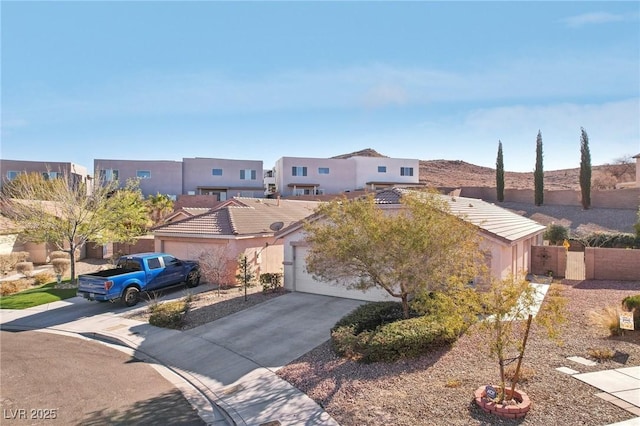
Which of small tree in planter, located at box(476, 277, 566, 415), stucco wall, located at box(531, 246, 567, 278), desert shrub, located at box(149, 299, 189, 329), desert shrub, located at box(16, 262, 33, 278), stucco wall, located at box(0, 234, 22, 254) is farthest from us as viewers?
stucco wall, located at box(0, 234, 22, 254)

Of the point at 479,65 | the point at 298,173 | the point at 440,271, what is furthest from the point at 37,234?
the point at 298,173

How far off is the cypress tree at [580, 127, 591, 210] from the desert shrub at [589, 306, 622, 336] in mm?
37137

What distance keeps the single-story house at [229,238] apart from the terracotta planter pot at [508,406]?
1358 centimetres

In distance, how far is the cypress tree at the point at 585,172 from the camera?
42.7m

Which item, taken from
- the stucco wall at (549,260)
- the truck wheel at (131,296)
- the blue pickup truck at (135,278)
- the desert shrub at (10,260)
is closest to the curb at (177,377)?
the blue pickup truck at (135,278)

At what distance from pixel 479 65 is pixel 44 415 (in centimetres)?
1651

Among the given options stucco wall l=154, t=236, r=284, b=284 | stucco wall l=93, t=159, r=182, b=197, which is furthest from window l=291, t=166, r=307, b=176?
stucco wall l=154, t=236, r=284, b=284

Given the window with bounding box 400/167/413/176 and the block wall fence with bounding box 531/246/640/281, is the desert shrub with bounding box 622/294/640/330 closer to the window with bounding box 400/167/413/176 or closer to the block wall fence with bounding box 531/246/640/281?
the block wall fence with bounding box 531/246/640/281

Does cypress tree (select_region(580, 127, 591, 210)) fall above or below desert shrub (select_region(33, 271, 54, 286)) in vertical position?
above

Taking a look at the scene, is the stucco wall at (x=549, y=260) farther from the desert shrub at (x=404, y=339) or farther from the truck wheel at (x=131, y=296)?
the truck wheel at (x=131, y=296)

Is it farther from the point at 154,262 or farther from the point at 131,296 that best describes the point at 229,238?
the point at 131,296

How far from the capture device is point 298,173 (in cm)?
5622

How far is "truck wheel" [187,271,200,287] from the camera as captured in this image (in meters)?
19.5

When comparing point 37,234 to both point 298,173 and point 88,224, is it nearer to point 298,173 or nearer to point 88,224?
point 88,224
